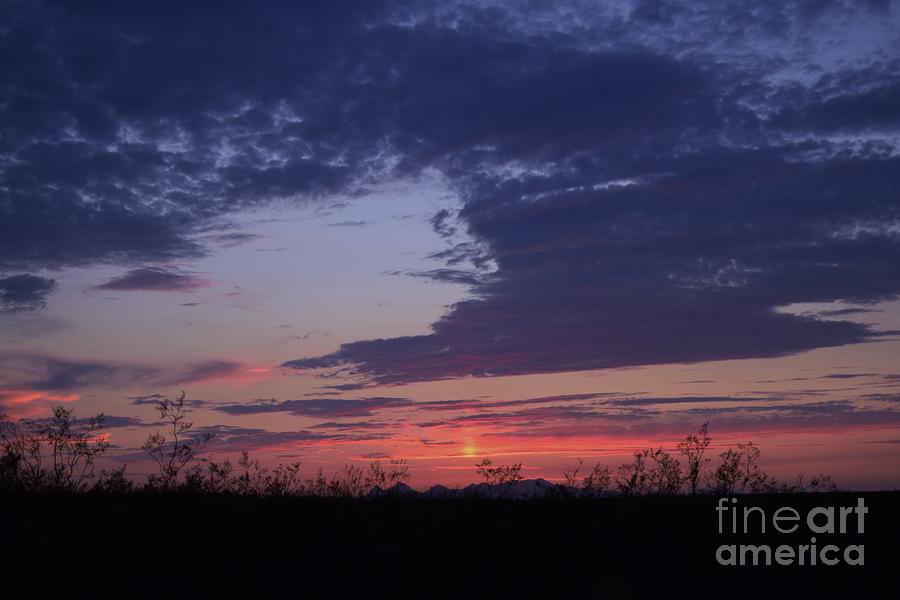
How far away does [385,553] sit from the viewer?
8531 mm

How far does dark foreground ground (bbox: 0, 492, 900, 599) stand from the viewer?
302 inches

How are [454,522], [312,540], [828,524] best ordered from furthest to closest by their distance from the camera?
1. [828,524]
2. [454,522]
3. [312,540]

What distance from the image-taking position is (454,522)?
9.94 meters

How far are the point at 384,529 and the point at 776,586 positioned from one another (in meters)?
4.47

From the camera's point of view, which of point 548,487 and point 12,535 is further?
point 548,487

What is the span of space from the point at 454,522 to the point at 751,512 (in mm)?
4398

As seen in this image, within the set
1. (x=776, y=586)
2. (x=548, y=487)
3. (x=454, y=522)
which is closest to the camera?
(x=776, y=586)

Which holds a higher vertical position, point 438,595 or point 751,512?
point 751,512

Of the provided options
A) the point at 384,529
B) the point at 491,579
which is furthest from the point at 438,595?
the point at 384,529

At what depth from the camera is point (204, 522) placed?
31.1 ft

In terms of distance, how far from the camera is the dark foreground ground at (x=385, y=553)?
7.67 meters

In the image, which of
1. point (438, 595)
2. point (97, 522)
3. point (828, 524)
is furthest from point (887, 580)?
point (97, 522)

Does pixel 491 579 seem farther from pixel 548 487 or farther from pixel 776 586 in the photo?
pixel 548 487

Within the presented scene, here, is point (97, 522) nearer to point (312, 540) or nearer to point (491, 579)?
point (312, 540)
